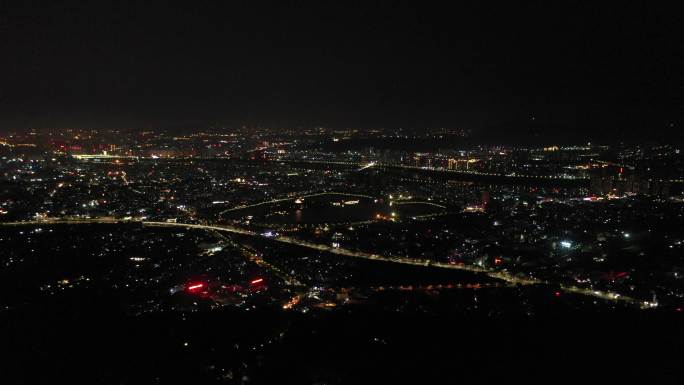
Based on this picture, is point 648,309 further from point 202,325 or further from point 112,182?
point 112,182

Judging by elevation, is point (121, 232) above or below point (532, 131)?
below

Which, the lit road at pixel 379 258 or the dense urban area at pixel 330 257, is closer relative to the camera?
the dense urban area at pixel 330 257

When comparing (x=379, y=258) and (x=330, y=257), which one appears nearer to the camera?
(x=379, y=258)

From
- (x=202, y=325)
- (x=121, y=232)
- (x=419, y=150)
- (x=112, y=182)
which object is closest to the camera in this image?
(x=202, y=325)

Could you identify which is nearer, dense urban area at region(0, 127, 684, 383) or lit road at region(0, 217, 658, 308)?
dense urban area at region(0, 127, 684, 383)

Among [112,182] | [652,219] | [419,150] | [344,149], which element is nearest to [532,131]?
[419,150]

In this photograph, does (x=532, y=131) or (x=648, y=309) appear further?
(x=532, y=131)

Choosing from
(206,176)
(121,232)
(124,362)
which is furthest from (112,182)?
(124,362)

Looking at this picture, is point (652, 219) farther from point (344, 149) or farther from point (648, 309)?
point (344, 149)

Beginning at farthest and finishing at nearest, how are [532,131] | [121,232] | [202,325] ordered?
[532,131] < [121,232] < [202,325]
